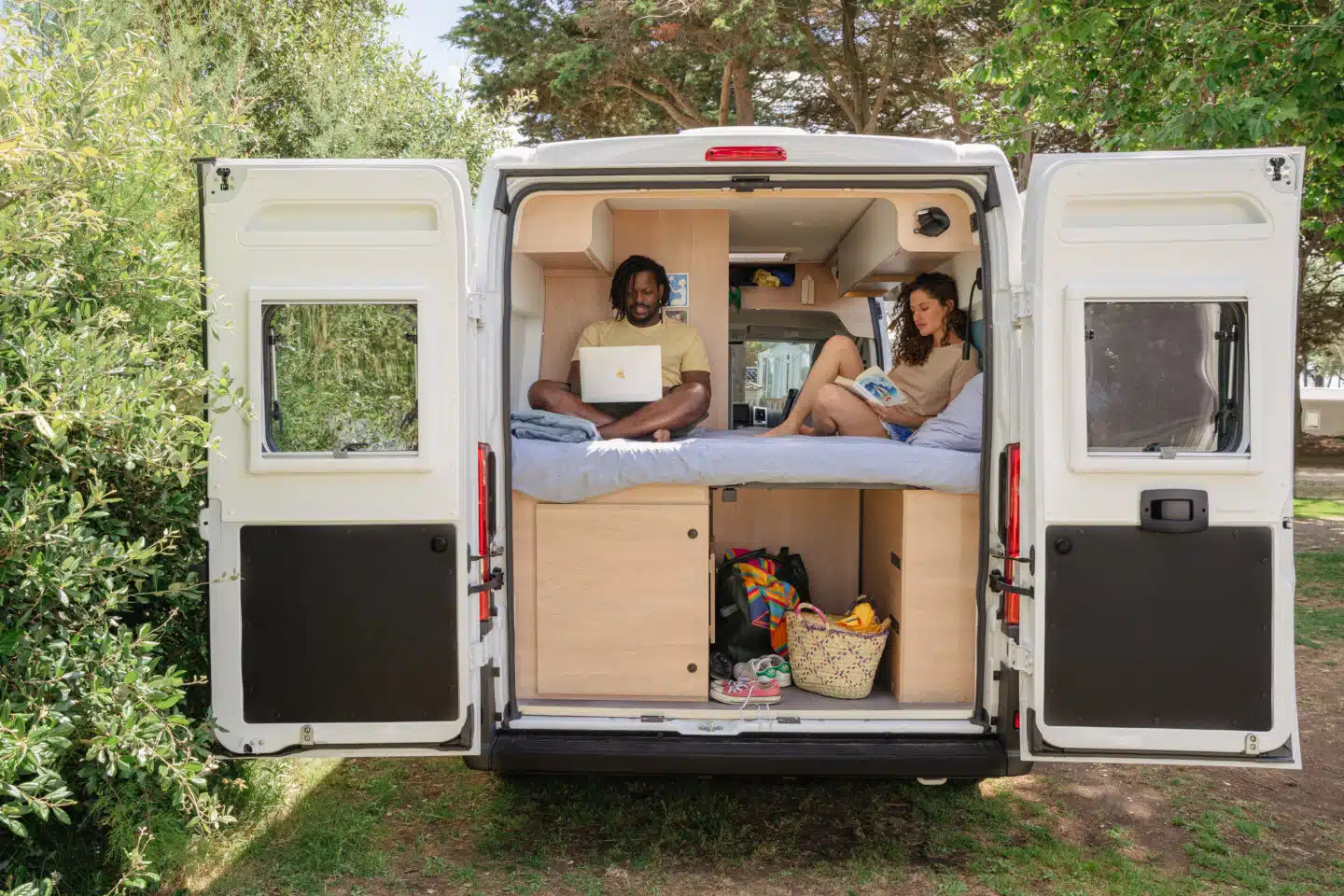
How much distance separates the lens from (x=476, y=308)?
2.97 meters

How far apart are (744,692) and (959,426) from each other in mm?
1166

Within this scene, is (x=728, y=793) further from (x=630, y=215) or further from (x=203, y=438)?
(x=630, y=215)

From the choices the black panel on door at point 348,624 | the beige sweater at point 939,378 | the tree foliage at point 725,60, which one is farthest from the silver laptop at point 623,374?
the tree foliage at point 725,60

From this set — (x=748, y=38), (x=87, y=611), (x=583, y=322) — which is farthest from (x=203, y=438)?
(x=748, y=38)

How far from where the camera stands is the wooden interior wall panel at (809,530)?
468 centimetres

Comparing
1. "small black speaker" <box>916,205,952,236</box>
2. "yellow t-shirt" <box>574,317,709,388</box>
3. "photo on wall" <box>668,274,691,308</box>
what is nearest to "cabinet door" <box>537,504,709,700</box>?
"small black speaker" <box>916,205,952,236</box>

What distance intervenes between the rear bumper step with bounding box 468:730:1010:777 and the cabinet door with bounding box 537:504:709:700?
0.38m

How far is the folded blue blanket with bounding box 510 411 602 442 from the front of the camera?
3.59m

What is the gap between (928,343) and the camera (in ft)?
14.8

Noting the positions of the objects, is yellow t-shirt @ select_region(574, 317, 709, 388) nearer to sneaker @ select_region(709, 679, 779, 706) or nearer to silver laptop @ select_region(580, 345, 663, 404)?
silver laptop @ select_region(580, 345, 663, 404)

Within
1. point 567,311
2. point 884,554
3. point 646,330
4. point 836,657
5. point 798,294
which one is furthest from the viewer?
point 798,294

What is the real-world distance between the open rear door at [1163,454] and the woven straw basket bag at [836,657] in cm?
75

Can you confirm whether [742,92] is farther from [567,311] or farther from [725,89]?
[567,311]

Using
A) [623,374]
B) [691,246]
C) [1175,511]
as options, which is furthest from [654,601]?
[691,246]
